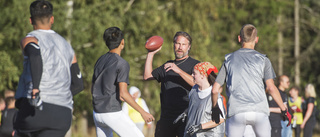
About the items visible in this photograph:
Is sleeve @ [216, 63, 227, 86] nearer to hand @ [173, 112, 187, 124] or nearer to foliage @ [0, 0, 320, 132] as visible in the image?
hand @ [173, 112, 187, 124]

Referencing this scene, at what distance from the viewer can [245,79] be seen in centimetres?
610

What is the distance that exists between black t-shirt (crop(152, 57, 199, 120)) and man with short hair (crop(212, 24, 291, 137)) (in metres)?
1.09

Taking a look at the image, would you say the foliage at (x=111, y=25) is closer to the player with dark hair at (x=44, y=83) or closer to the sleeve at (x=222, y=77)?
the sleeve at (x=222, y=77)

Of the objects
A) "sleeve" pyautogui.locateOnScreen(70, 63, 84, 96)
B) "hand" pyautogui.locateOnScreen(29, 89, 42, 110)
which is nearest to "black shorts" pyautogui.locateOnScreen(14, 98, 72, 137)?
"hand" pyautogui.locateOnScreen(29, 89, 42, 110)

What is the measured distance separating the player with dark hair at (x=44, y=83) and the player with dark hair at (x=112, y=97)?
1088mm

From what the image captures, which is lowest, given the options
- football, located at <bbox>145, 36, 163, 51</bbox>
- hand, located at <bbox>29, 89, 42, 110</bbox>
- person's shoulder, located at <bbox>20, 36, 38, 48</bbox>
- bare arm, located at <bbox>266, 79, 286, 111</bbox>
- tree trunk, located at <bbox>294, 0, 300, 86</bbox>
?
tree trunk, located at <bbox>294, 0, 300, 86</bbox>

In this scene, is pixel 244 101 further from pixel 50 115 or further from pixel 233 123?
pixel 50 115

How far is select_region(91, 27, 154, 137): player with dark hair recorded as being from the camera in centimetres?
632

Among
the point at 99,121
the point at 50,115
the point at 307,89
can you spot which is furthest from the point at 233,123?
the point at 307,89

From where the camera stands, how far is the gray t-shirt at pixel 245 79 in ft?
19.8

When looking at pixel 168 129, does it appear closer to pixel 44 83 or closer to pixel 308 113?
pixel 44 83

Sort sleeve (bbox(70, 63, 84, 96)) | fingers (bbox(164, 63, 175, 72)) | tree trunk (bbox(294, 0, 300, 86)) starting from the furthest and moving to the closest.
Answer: tree trunk (bbox(294, 0, 300, 86)), fingers (bbox(164, 63, 175, 72)), sleeve (bbox(70, 63, 84, 96))

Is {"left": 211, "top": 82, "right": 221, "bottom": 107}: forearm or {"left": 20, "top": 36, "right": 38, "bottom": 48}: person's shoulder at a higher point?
{"left": 20, "top": 36, "right": 38, "bottom": 48}: person's shoulder

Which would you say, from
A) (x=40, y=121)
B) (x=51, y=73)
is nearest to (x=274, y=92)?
(x=51, y=73)
